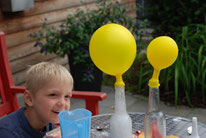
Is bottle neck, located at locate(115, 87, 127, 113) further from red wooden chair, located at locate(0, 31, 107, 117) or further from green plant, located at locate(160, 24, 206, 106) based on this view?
green plant, located at locate(160, 24, 206, 106)

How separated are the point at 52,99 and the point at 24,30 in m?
2.54

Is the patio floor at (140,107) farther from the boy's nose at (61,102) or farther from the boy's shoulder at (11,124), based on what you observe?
the boy's nose at (61,102)

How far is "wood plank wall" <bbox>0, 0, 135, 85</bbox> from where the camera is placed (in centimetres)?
350

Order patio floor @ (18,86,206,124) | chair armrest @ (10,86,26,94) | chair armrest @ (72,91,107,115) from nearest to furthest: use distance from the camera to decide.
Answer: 1. chair armrest @ (72,91,107,115)
2. chair armrest @ (10,86,26,94)
3. patio floor @ (18,86,206,124)

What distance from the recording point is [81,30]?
3494mm

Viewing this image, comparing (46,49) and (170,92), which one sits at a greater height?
(46,49)

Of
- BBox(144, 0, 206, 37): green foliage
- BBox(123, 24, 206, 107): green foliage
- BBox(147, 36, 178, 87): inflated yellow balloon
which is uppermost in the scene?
BBox(144, 0, 206, 37): green foliage

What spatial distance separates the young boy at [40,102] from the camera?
1360mm

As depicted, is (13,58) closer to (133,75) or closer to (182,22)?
(133,75)

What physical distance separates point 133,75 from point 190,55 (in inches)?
43.1

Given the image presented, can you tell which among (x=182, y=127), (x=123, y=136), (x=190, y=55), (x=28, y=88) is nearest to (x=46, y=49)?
(x=190, y=55)

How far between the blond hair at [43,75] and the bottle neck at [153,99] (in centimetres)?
A: 51

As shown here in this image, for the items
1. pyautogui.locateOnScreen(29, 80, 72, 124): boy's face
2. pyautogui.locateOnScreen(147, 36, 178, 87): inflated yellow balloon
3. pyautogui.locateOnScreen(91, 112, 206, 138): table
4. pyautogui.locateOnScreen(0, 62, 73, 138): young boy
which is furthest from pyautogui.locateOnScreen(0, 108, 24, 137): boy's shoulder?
pyautogui.locateOnScreen(147, 36, 178, 87): inflated yellow balloon

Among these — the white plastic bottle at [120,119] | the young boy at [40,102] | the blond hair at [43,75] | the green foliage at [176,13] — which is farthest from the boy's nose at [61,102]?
the green foliage at [176,13]
